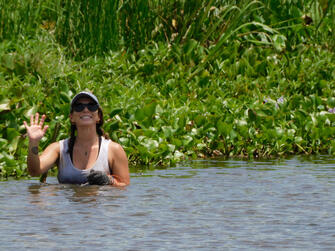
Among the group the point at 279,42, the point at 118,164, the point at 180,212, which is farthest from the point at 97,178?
the point at 279,42

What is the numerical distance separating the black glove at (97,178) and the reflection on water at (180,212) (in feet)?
0.18

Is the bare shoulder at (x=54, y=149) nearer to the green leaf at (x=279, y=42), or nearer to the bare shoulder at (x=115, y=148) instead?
the bare shoulder at (x=115, y=148)

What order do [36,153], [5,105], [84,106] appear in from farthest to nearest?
1. [5,105]
2. [84,106]
3. [36,153]

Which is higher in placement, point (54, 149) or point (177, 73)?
point (177, 73)

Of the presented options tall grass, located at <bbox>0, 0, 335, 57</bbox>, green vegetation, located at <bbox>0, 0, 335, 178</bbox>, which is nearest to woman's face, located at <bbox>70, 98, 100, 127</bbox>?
green vegetation, located at <bbox>0, 0, 335, 178</bbox>

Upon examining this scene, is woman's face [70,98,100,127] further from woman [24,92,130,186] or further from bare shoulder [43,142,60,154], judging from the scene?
bare shoulder [43,142,60,154]

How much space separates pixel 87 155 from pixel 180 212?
3.99 ft

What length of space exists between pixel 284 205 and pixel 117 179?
4.72ft

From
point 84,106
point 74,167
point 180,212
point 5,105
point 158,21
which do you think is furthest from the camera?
point 158,21

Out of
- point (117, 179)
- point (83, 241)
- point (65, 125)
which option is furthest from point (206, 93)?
point (83, 241)

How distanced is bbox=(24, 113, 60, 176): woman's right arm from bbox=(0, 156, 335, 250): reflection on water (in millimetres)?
215

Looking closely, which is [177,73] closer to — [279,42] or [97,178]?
[279,42]

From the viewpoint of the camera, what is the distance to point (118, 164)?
6.85 m

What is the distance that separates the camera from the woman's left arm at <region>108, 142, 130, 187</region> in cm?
683
